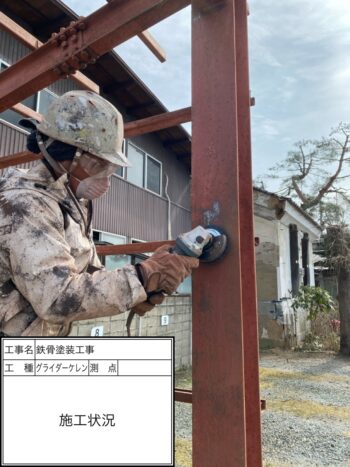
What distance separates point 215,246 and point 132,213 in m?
8.25

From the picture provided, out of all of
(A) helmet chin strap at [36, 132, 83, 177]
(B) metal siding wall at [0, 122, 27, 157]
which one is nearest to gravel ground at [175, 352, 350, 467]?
(A) helmet chin strap at [36, 132, 83, 177]

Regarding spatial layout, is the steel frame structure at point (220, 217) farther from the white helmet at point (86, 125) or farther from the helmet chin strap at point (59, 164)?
the helmet chin strap at point (59, 164)

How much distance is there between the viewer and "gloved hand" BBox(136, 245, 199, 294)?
1231 mm

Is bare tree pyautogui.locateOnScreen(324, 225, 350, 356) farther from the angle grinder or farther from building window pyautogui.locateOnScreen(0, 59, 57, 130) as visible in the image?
the angle grinder

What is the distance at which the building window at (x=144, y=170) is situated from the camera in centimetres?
933

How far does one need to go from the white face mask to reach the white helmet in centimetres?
10

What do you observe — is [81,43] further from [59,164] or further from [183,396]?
[183,396]

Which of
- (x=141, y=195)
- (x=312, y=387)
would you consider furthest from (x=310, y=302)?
(x=141, y=195)

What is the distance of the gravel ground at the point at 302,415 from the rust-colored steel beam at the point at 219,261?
272cm

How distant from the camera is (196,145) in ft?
4.40

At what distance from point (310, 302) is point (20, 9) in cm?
913

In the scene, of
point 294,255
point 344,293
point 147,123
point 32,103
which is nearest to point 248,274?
point 147,123

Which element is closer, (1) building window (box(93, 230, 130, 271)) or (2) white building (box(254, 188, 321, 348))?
(1) building window (box(93, 230, 130, 271))

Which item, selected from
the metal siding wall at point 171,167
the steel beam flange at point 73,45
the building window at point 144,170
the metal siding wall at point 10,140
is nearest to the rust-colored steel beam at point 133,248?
the steel beam flange at point 73,45
